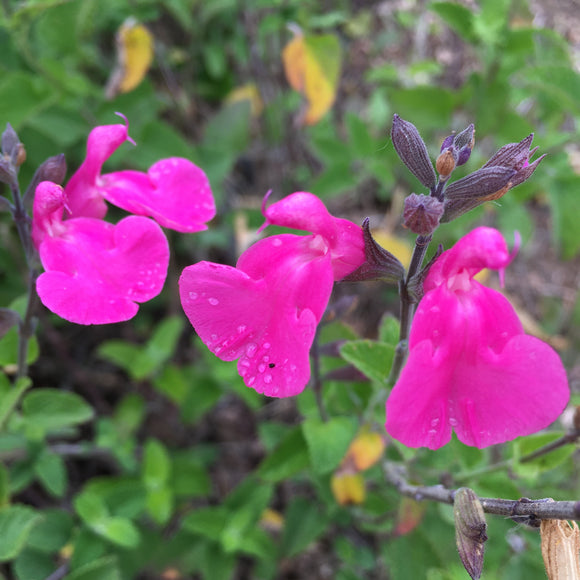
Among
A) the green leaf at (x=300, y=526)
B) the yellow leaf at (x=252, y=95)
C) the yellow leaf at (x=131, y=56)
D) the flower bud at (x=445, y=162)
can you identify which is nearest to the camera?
the flower bud at (x=445, y=162)

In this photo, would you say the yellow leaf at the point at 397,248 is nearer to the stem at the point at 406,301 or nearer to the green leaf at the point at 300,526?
the green leaf at the point at 300,526

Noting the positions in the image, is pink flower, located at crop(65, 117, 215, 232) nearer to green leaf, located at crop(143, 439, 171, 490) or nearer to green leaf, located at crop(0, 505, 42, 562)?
green leaf, located at crop(0, 505, 42, 562)

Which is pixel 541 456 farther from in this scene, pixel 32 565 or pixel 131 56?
pixel 131 56

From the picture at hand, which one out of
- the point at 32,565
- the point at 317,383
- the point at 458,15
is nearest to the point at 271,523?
the point at 32,565

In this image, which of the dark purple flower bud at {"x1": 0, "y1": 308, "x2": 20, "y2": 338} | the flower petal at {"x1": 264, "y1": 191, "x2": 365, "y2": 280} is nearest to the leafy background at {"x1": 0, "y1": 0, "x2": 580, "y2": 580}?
the dark purple flower bud at {"x1": 0, "y1": 308, "x2": 20, "y2": 338}

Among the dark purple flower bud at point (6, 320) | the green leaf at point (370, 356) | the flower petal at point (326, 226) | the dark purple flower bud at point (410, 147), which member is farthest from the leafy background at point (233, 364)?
the dark purple flower bud at point (410, 147)

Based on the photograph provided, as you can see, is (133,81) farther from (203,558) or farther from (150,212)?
(203,558)
